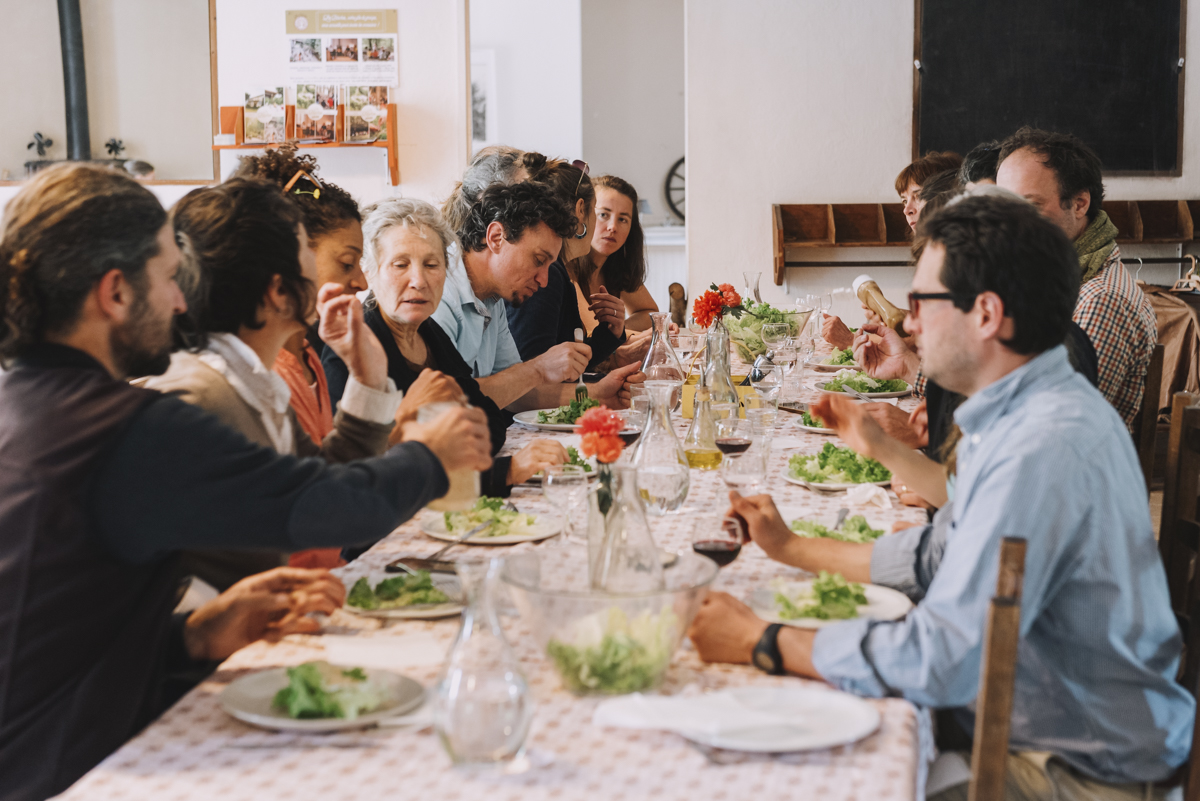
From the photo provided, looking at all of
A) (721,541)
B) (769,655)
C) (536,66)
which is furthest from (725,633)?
(536,66)

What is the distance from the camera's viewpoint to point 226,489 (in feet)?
3.79

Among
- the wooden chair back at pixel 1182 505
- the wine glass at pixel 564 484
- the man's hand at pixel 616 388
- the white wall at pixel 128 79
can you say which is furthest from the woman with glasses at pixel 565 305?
the white wall at pixel 128 79

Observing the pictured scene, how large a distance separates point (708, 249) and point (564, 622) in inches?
220

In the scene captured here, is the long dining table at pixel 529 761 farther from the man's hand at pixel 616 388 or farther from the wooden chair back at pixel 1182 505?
the man's hand at pixel 616 388

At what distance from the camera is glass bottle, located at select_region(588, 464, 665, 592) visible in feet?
4.04

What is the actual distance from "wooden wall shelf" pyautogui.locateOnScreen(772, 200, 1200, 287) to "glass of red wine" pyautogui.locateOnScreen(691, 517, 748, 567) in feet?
16.1

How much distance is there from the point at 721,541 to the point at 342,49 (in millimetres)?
5783

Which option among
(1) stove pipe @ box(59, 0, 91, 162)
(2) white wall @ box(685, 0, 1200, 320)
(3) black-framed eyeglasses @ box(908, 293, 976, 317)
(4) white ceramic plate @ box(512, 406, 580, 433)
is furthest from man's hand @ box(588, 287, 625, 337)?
(1) stove pipe @ box(59, 0, 91, 162)

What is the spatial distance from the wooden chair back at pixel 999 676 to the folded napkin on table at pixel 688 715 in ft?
0.55

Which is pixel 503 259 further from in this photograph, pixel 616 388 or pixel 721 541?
pixel 721 541

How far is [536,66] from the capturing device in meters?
7.88

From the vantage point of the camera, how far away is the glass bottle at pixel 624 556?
4.04 ft

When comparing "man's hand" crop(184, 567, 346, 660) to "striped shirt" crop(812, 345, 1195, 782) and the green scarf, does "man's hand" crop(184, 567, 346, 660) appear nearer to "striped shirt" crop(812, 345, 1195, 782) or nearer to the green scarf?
"striped shirt" crop(812, 345, 1195, 782)

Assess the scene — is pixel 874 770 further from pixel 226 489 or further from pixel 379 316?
pixel 379 316
